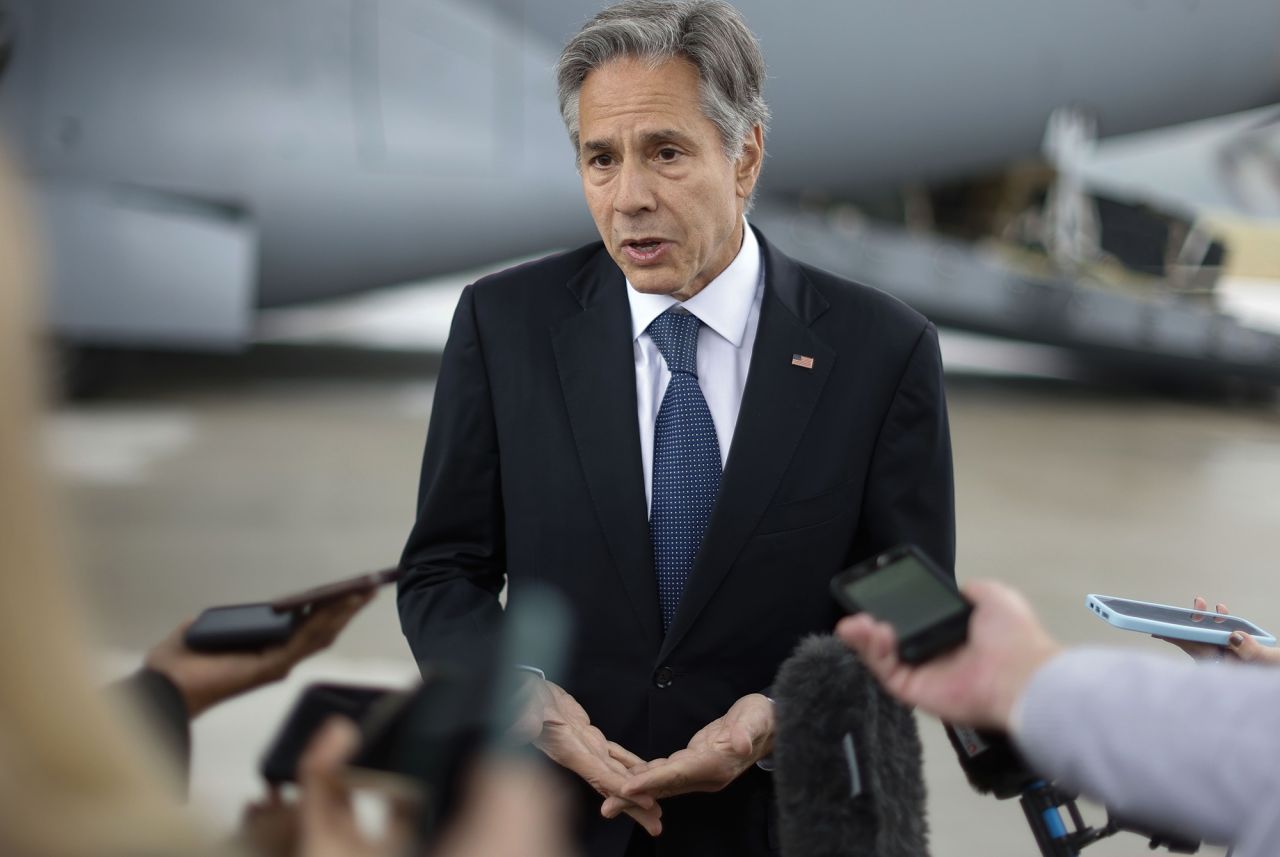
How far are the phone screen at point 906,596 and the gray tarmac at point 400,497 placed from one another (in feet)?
2.71

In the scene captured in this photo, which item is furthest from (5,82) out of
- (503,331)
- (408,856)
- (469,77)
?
(408,856)

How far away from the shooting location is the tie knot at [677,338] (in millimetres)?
1529

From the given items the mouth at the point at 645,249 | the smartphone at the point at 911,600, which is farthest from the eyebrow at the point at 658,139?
the smartphone at the point at 911,600

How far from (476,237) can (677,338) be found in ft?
22.3

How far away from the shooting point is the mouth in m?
1.46

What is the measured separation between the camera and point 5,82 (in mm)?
6797

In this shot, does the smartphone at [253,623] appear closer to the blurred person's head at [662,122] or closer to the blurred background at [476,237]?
the blurred person's head at [662,122]

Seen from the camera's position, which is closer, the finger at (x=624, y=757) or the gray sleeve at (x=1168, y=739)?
the gray sleeve at (x=1168, y=739)

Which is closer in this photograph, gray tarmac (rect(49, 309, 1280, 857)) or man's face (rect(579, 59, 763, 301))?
Result: man's face (rect(579, 59, 763, 301))

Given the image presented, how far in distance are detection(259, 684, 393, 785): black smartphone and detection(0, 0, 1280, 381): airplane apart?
20.0 feet

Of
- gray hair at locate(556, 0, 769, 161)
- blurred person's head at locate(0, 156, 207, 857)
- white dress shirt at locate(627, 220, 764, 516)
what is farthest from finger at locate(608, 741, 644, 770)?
blurred person's head at locate(0, 156, 207, 857)

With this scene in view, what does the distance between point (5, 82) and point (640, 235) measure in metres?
6.62

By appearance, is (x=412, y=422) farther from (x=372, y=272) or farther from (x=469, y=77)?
(x=469, y=77)

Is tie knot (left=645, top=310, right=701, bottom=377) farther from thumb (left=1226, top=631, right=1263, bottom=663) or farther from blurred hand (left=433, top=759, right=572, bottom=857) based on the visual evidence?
blurred hand (left=433, top=759, right=572, bottom=857)
